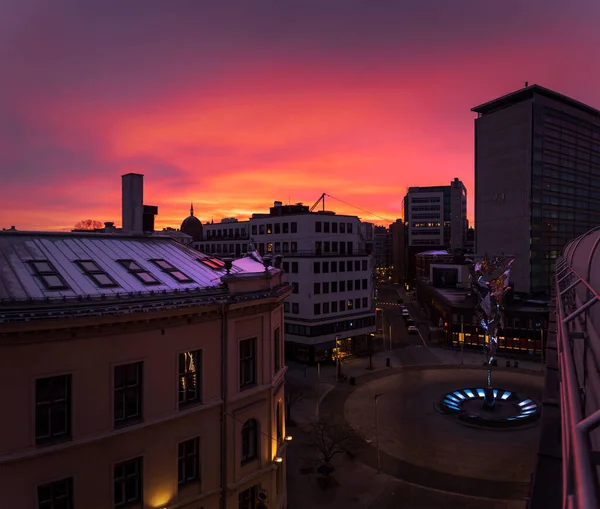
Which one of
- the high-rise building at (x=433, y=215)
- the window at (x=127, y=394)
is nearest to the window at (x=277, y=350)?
the window at (x=127, y=394)

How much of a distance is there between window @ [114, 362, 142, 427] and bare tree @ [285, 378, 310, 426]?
2445 cm

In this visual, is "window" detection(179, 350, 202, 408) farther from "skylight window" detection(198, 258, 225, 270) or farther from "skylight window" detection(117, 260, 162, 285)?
"skylight window" detection(198, 258, 225, 270)

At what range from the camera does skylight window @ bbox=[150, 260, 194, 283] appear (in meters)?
20.9

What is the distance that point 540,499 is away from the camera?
330 inches

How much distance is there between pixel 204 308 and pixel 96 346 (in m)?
4.55

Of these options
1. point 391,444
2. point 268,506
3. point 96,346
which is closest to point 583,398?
point 96,346

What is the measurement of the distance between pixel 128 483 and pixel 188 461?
8.58 ft

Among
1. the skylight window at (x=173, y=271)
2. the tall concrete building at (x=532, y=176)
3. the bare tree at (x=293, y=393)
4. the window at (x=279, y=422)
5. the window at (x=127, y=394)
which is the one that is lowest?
the bare tree at (x=293, y=393)

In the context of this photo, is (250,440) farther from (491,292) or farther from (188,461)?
(491,292)

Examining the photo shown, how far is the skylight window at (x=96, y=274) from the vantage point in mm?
18109

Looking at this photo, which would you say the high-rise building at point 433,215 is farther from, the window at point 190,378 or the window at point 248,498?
the window at point 190,378

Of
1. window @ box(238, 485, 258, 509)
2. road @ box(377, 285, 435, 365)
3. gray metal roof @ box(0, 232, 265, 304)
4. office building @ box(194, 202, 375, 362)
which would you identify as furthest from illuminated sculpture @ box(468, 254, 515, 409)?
window @ box(238, 485, 258, 509)

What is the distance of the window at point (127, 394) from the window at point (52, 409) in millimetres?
1711

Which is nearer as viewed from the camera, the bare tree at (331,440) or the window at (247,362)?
the window at (247,362)
